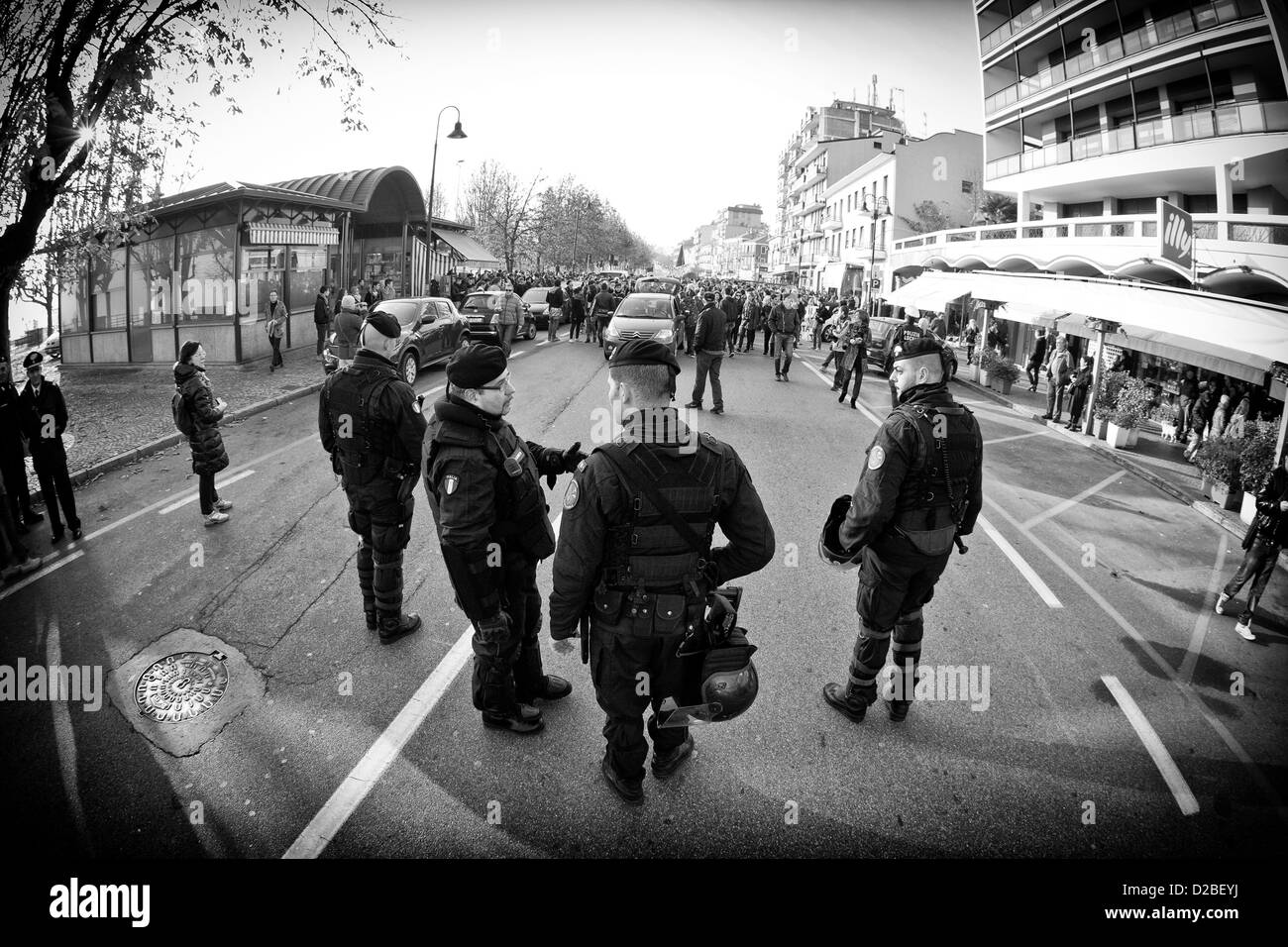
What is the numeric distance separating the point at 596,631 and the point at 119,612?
15.0 ft

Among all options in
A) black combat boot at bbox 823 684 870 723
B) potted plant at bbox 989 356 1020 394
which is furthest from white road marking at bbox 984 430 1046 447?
black combat boot at bbox 823 684 870 723

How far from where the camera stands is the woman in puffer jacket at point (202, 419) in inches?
264

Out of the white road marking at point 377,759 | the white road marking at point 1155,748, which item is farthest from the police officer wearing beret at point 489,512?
the white road marking at point 1155,748

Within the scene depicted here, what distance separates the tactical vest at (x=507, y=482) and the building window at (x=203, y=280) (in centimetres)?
1716

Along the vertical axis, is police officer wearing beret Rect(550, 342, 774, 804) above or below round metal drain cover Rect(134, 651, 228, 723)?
above

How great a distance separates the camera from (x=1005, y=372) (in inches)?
719

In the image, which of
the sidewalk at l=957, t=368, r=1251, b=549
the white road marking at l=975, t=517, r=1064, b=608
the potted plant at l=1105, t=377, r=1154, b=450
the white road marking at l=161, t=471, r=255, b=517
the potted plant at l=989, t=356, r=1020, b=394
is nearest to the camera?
the white road marking at l=975, t=517, r=1064, b=608

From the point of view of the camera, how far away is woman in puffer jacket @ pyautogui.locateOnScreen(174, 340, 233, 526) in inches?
264

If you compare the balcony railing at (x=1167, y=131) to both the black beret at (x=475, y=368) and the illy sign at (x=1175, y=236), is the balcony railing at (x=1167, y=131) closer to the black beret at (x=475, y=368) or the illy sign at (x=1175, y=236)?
the illy sign at (x=1175, y=236)

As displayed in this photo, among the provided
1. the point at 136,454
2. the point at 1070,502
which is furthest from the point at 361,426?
the point at 1070,502

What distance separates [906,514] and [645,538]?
179 cm

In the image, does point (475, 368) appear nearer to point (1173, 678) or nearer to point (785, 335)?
point (1173, 678)

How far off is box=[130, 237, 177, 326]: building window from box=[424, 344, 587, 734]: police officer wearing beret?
18278mm

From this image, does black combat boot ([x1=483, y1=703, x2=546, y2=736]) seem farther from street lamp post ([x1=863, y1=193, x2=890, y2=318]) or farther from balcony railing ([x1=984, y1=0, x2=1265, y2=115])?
street lamp post ([x1=863, y1=193, x2=890, y2=318])
